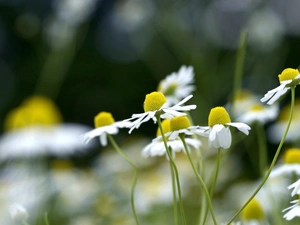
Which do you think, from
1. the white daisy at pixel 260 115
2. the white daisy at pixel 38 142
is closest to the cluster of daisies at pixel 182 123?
the white daisy at pixel 260 115

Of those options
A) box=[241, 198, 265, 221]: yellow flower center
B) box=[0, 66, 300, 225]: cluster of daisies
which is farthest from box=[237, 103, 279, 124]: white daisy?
box=[241, 198, 265, 221]: yellow flower center

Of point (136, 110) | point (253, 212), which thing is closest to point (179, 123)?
point (253, 212)

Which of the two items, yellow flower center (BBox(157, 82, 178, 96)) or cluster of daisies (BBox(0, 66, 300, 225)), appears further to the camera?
yellow flower center (BBox(157, 82, 178, 96))

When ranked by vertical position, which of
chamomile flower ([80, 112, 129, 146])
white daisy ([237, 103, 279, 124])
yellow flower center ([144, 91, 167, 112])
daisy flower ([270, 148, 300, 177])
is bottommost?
daisy flower ([270, 148, 300, 177])

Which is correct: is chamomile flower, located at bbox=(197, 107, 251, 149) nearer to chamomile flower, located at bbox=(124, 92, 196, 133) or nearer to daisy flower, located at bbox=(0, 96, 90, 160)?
chamomile flower, located at bbox=(124, 92, 196, 133)

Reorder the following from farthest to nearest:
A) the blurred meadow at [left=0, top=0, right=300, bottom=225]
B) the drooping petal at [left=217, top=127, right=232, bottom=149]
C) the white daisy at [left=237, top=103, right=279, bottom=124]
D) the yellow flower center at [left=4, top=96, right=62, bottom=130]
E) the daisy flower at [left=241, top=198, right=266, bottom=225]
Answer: the yellow flower center at [left=4, top=96, right=62, bottom=130], the blurred meadow at [left=0, top=0, right=300, bottom=225], the white daisy at [left=237, top=103, right=279, bottom=124], the daisy flower at [left=241, top=198, right=266, bottom=225], the drooping petal at [left=217, top=127, right=232, bottom=149]

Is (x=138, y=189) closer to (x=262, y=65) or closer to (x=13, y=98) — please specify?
(x=262, y=65)

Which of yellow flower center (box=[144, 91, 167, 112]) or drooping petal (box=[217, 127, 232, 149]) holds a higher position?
yellow flower center (box=[144, 91, 167, 112])
